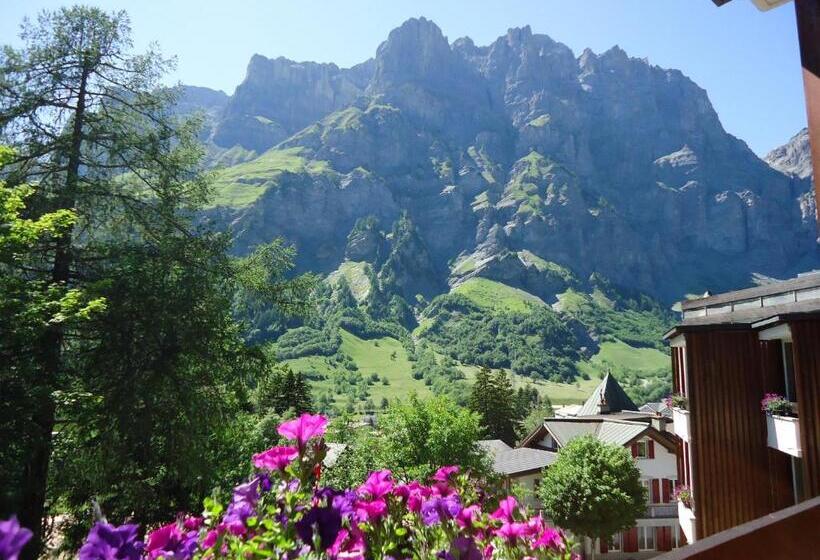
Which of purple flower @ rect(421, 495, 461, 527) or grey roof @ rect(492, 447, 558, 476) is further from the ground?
purple flower @ rect(421, 495, 461, 527)

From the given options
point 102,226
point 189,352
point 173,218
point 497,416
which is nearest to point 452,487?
point 189,352

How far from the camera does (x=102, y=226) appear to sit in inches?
576

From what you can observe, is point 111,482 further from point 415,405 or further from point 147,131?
point 415,405

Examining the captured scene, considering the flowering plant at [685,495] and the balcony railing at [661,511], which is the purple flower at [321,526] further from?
the balcony railing at [661,511]

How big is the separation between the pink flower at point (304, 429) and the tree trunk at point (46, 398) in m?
10.6

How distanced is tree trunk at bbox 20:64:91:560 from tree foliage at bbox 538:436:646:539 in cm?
2285

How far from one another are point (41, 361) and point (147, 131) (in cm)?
679

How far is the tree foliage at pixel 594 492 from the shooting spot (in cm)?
2720

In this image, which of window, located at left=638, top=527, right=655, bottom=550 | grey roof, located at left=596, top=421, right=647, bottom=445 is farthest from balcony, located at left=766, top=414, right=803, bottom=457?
window, located at left=638, top=527, right=655, bottom=550

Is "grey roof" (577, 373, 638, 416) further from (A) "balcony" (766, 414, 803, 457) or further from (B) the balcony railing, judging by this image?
(A) "balcony" (766, 414, 803, 457)

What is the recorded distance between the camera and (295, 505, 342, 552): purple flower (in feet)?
5.30

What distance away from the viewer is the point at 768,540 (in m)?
1.19

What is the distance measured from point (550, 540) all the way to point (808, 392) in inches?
507

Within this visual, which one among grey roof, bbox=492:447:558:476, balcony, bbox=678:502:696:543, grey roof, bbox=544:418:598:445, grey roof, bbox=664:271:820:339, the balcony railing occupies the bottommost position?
the balcony railing
